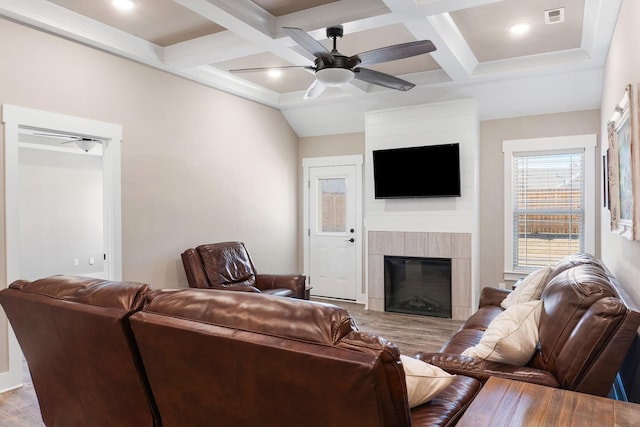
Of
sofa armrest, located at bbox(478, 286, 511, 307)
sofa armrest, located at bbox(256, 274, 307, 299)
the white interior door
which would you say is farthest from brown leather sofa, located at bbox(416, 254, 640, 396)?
A: the white interior door

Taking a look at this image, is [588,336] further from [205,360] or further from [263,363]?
[205,360]

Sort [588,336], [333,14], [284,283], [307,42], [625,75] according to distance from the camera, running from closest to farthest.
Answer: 1. [588,336]
2. [625,75]
3. [307,42]
4. [333,14]
5. [284,283]

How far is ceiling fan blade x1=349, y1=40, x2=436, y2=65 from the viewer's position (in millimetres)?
2912

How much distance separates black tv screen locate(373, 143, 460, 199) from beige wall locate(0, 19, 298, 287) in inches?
62.5

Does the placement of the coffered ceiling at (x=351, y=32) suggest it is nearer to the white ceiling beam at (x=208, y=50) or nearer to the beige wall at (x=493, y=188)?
the white ceiling beam at (x=208, y=50)

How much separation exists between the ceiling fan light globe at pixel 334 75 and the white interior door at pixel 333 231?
295 cm

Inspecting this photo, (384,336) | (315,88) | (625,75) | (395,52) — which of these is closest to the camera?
(625,75)

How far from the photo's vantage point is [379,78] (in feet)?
12.1

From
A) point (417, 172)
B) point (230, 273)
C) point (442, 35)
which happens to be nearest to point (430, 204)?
point (417, 172)

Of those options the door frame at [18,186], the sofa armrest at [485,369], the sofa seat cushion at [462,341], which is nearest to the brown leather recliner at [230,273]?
the door frame at [18,186]

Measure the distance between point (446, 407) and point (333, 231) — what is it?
200 inches

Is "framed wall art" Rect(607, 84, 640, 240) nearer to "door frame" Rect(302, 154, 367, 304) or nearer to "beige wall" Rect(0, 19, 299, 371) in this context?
"door frame" Rect(302, 154, 367, 304)

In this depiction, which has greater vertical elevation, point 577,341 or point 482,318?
point 577,341

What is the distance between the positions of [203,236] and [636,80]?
4.15 meters
